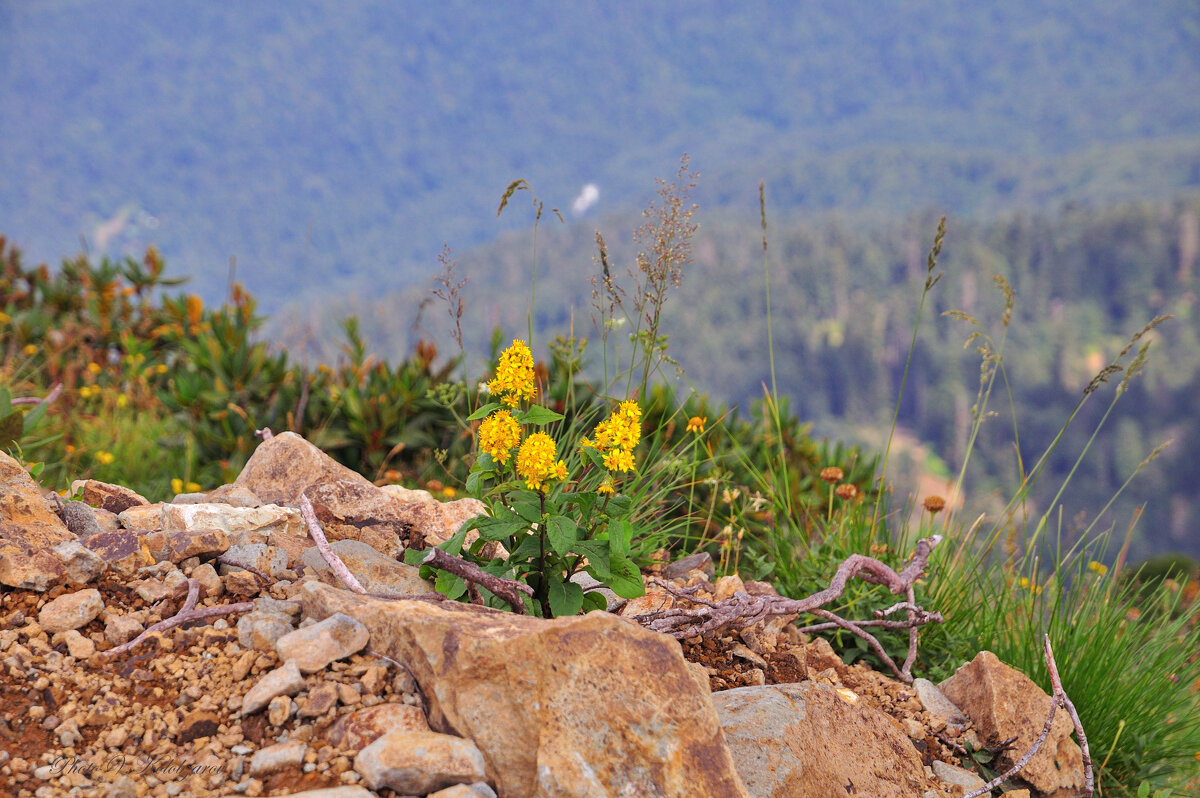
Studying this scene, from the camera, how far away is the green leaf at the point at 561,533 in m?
2.14

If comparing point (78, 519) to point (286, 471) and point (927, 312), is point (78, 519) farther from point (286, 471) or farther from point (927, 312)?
point (927, 312)

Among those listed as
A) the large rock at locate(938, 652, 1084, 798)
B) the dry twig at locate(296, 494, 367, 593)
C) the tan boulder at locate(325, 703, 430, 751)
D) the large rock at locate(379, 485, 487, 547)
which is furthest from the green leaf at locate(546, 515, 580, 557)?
the large rock at locate(938, 652, 1084, 798)

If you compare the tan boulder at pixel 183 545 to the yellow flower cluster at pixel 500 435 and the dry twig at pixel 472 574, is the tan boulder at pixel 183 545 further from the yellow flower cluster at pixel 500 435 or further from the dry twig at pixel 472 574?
the yellow flower cluster at pixel 500 435

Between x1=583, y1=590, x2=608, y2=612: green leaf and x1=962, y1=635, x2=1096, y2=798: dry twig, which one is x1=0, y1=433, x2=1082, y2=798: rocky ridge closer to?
x1=962, y1=635, x2=1096, y2=798: dry twig

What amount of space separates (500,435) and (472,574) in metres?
0.43

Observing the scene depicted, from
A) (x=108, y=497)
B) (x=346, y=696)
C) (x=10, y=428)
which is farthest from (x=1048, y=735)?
(x=10, y=428)

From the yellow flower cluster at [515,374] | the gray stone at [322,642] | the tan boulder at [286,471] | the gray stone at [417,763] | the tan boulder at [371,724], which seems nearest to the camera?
the gray stone at [417,763]

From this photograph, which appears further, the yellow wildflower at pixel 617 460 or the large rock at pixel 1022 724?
the large rock at pixel 1022 724

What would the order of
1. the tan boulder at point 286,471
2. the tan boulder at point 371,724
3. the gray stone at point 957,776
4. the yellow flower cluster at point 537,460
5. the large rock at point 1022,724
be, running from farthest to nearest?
the tan boulder at point 286,471 < the large rock at point 1022,724 < the gray stone at point 957,776 < the yellow flower cluster at point 537,460 < the tan boulder at point 371,724

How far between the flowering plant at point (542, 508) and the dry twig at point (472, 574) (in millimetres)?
62

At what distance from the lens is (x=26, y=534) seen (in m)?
2.35

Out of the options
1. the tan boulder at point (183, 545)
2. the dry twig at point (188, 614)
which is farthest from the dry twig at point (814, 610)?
the tan boulder at point (183, 545)

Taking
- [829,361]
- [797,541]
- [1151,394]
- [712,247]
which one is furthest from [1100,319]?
[797,541]

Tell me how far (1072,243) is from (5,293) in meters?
143
